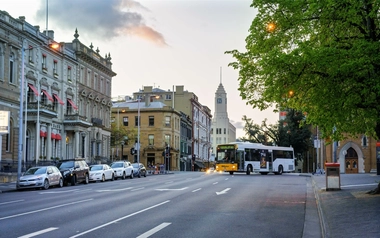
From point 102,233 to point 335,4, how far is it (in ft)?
36.1

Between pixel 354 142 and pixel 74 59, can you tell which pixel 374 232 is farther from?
pixel 354 142

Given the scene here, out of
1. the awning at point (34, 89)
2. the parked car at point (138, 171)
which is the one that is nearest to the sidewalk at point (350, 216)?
the parked car at point (138, 171)

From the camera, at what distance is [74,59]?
5822 centimetres

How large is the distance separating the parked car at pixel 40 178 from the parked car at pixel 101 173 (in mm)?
7267

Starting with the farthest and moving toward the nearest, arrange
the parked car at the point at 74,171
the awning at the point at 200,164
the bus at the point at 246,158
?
the awning at the point at 200,164
the bus at the point at 246,158
the parked car at the point at 74,171

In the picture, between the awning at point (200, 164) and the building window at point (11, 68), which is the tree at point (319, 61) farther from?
the awning at point (200, 164)

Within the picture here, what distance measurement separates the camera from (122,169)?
46.9 metres

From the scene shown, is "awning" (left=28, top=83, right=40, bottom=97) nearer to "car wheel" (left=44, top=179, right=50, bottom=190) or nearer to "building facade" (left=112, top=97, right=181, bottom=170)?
"car wheel" (left=44, top=179, right=50, bottom=190)

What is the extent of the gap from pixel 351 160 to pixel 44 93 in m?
39.9

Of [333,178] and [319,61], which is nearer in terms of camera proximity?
[319,61]

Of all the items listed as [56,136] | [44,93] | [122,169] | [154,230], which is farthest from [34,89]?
[154,230]

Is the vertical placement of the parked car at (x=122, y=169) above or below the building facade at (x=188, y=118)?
below

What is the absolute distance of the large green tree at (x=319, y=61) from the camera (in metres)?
17.0

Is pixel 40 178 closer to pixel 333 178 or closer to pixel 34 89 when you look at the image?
pixel 333 178
